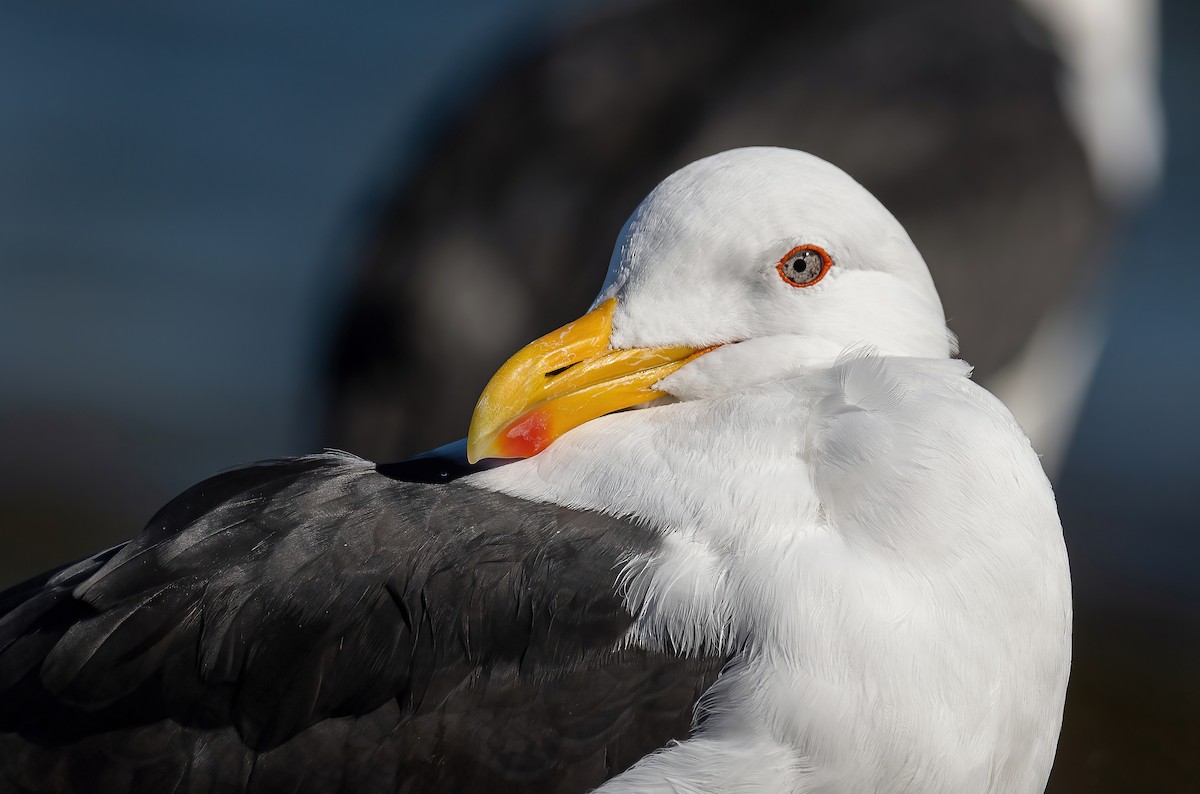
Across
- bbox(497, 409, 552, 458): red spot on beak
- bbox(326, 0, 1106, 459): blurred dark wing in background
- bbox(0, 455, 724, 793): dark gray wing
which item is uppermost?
bbox(326, 0, 1106, 459): blurred dark wing in background

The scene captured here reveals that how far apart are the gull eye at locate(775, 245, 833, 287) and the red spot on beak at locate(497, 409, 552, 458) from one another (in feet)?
2.49

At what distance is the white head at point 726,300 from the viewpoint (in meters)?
3.78

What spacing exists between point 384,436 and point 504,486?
375 cm

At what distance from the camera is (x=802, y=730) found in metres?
3.17

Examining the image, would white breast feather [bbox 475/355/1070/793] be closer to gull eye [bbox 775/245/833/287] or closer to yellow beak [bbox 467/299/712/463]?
yellow beak [bbox 467/299/712/463]

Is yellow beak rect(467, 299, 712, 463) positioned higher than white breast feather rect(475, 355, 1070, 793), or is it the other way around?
yellow beak rect(467, 299, 712, 463)

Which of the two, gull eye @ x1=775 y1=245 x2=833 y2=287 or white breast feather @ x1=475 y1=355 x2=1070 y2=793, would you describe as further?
gull eye @ x1=775 y1=245 x2=833 y2=287

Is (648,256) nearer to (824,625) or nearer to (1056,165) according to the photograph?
(824,625)

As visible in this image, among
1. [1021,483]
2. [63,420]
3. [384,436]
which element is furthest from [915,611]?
[63,420]

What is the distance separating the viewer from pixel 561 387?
147 inches

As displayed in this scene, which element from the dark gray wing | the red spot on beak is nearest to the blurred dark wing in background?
the red spot on beak

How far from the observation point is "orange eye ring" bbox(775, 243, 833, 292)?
3.83 m

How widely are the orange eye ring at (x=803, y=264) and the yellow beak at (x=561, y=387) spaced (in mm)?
313

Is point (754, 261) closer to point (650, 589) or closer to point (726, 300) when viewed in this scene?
point (726, 300)
